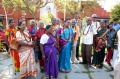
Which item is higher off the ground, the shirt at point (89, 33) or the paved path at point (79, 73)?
the shirt at point (89, 33)

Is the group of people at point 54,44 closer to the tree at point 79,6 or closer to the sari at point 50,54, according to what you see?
the sari at point 50,54

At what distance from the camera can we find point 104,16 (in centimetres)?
2623

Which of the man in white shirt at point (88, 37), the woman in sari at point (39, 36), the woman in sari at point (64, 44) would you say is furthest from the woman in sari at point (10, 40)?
the man in white shirt at point (88, 37)

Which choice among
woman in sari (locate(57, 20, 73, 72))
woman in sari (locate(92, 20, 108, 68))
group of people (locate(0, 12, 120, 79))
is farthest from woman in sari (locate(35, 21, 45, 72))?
woman in sari (locate(92, 20, 108, 68))

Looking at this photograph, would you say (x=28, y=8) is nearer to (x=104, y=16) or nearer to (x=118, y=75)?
(x=104, y=16)

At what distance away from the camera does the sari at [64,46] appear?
18.5 ft

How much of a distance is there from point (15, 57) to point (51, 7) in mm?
23330

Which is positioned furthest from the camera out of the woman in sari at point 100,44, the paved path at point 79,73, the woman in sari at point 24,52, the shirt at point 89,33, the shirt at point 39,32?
the shirt at point 89,33

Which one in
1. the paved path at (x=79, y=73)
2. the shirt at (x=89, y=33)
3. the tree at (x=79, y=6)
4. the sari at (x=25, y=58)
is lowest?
the paved path at (x=79, y=73)

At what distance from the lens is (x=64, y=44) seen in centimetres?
566

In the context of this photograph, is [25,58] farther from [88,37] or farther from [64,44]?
[88,37]

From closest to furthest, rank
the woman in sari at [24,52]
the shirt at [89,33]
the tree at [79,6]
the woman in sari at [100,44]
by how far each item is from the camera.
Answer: the woman in sari at [24,52] < the woman in sari at [100,44] < the shirt at [89,33] < the tree at [79,6]

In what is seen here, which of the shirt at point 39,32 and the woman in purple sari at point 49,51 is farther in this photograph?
the shirt at point 39,32

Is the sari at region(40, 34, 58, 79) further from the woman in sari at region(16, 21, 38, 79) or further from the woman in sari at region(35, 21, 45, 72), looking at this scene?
the woman in sari at region(35, 21, 45, 72)
